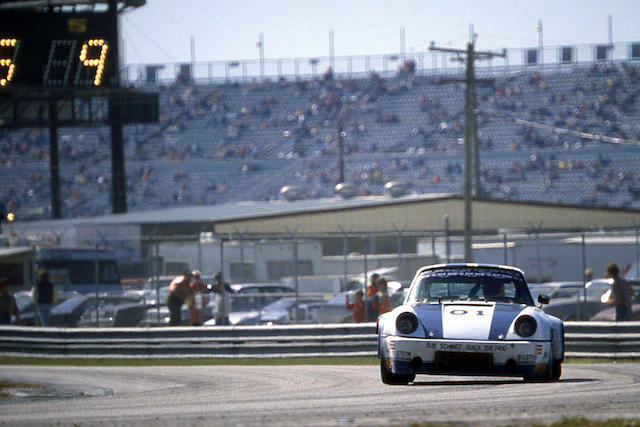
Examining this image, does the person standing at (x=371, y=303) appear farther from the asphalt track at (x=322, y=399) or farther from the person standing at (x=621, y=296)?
the asphalt track at (x=322, y=399)

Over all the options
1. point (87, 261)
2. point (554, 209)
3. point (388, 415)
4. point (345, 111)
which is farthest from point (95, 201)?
point (388, 415)

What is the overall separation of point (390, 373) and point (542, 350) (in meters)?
1.40

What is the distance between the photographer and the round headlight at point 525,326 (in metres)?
10.1

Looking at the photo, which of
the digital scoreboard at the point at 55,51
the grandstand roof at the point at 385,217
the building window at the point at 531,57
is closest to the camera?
the digital scoreboard at the point at 55,51

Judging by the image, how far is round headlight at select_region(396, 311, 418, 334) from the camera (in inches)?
Answer: 401

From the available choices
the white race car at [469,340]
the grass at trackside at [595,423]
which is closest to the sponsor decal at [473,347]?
the white race car at [469,340]

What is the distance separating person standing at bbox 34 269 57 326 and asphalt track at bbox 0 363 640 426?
24.1 feet

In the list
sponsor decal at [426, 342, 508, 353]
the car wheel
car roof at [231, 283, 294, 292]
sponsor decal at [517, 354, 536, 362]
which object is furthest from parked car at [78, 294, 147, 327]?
sponsor decal at [517, 354, 536, 362]

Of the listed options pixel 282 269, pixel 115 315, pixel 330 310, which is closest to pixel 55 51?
pixel 115 315

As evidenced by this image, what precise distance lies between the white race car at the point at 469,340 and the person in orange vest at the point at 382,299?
7.54 metres

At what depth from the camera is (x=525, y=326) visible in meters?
10.1

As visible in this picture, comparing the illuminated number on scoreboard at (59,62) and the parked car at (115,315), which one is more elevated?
the illuminated number on scoreboard at (59,62)

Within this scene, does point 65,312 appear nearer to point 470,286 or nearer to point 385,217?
point 470,286

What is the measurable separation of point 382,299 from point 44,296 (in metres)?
7.02
